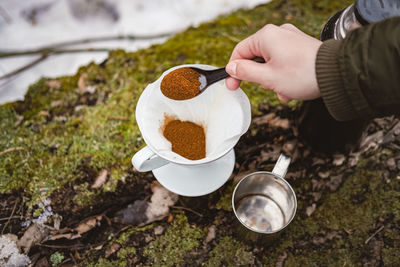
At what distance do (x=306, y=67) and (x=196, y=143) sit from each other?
68 centimetres

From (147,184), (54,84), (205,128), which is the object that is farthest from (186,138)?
(54,84)

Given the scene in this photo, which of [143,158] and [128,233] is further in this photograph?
[128,233]

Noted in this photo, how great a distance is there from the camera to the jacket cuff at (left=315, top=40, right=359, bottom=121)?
115 centimetres

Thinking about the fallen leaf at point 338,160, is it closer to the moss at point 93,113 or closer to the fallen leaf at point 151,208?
the moss at point 93,113

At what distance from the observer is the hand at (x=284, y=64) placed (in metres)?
1.20

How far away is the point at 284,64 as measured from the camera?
1.23 metres

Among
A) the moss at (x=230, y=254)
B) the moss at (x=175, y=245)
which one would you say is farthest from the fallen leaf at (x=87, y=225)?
the moss at (x=230, y=254)

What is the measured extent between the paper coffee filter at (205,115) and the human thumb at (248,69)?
11cm

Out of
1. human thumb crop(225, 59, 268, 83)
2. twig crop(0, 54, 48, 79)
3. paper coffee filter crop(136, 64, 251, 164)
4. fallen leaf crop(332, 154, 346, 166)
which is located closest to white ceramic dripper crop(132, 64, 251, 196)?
paper coffee filter crop(136, 64, 251, 164)

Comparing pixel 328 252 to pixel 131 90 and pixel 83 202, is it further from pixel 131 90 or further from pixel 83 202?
pixel 131 90

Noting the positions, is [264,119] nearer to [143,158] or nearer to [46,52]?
[143,158]

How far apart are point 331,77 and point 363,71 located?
4.7 inches

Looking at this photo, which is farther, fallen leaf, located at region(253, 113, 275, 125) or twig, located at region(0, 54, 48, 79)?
twig, located at region(0, 54, 48, 79)

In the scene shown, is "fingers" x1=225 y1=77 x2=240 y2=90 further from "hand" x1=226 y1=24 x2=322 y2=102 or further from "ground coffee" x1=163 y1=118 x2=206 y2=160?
"ground coffee" x1=163 y1=118 x2=206 y2=160
